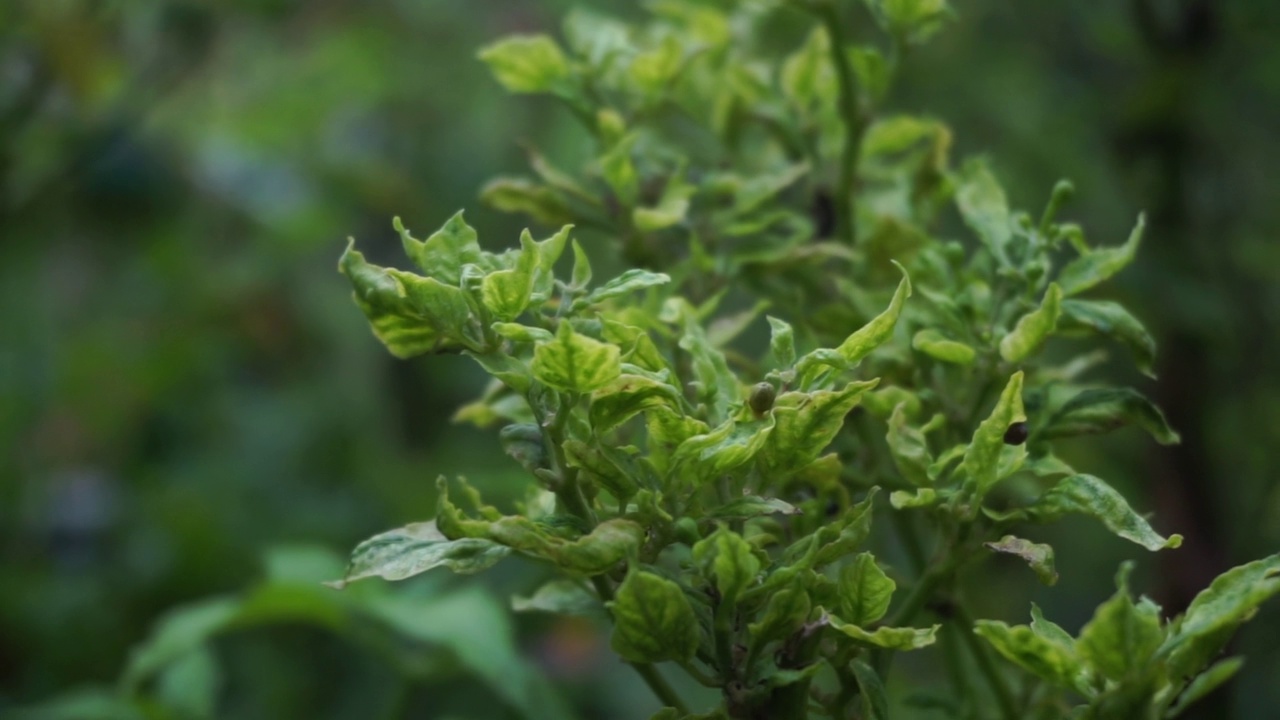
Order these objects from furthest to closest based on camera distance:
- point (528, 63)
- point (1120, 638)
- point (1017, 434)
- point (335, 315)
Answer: point (335, 315) → point (528, 63) → point (1017, 434) → point (1120, 638)

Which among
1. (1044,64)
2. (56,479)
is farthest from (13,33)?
(1044,64)

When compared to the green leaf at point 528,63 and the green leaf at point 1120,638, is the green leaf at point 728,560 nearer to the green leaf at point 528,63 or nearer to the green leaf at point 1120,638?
the green leaf at point 1120,638

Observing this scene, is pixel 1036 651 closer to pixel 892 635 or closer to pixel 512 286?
pixel 892 635

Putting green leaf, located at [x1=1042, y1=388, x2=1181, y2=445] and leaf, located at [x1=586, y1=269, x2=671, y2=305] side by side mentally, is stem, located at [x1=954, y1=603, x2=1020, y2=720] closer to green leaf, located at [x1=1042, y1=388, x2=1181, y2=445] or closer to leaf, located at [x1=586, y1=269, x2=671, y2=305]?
green leaf, located at [x1=1042, y1=388, x2=1181, y2=445]

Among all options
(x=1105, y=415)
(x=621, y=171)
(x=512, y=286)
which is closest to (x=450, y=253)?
(x=512, y=286)

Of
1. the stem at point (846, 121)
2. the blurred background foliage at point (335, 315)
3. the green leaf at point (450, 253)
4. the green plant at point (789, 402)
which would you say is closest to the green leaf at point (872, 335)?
the green plant at point (789, 402)
